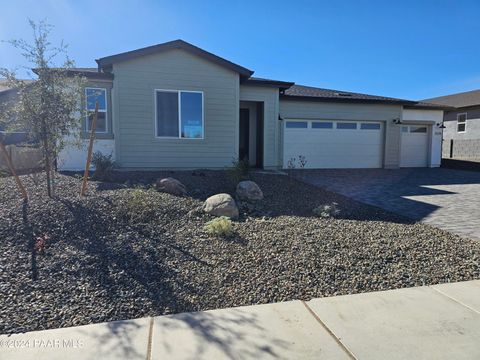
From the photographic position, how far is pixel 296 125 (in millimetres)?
14164

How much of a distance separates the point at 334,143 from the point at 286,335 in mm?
13085

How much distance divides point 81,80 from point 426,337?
667cm

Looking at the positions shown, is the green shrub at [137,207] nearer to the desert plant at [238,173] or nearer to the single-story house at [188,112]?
the desert plant at [238,173]

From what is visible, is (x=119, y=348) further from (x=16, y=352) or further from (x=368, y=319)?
(x=368, y=319)

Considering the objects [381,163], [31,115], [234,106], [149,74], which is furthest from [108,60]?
[381,163]

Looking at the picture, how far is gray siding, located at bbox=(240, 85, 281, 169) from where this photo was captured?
12.2 metres

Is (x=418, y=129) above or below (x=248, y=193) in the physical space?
above

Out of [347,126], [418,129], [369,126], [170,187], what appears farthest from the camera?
[418,129]

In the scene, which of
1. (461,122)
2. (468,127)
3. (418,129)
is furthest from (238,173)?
(461,122)

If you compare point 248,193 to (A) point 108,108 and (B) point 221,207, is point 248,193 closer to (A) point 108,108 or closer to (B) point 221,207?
(B) point 221,207

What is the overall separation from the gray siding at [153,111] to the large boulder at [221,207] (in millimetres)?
5389

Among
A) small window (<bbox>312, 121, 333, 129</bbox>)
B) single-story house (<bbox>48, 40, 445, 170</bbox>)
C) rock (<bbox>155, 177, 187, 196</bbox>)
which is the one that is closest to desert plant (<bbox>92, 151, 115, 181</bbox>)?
single-story house (<bbox>48, 40, 445, 170</bbox>)

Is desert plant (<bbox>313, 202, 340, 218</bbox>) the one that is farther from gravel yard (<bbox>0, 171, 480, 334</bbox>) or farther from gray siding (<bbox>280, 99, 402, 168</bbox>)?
gray siding (<bbox>280, 99, 402, 168</bbox>)

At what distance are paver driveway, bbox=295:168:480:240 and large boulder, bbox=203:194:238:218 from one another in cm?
382
